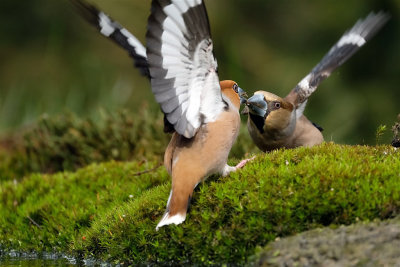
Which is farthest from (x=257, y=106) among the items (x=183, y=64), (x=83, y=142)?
(x=83, y=142)

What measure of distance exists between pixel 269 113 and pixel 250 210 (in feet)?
6.75

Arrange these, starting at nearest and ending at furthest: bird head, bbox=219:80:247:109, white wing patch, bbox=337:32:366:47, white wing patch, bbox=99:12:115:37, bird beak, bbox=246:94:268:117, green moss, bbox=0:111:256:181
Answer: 1. bird head, bbox=219:80:247:109
2. bird beak, bbox=246:94:268:117
3. white wing patch, bbox=99:12:115:37
4. white wing patch, bbox=337:32:366:47
5. green moss, bbox=0:111:256:181

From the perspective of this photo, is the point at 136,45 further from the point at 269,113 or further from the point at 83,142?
the point at 83,142

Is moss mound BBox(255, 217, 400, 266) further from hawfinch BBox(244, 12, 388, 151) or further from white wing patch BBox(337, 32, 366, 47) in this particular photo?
white wing patch BBox(337, 32, 366, 47)

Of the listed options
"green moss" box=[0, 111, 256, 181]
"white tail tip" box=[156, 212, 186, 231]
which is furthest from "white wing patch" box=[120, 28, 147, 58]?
"white tail tip" box=[156, 212, 186, 231]

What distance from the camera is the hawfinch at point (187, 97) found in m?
5.19

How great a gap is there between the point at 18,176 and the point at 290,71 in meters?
5.94

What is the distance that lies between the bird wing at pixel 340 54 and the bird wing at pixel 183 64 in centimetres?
249

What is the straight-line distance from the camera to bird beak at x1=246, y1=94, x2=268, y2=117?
274 inches

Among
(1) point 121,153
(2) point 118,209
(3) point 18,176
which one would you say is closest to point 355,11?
(1) point 121,153

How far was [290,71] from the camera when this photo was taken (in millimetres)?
13133

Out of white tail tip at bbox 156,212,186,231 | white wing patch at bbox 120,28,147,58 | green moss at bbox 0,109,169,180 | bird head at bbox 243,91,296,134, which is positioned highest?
white wing patch at bbox 120,28,147,58

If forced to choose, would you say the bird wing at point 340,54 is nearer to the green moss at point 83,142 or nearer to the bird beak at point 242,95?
the bird beak at point 242,95

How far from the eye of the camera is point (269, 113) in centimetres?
701
